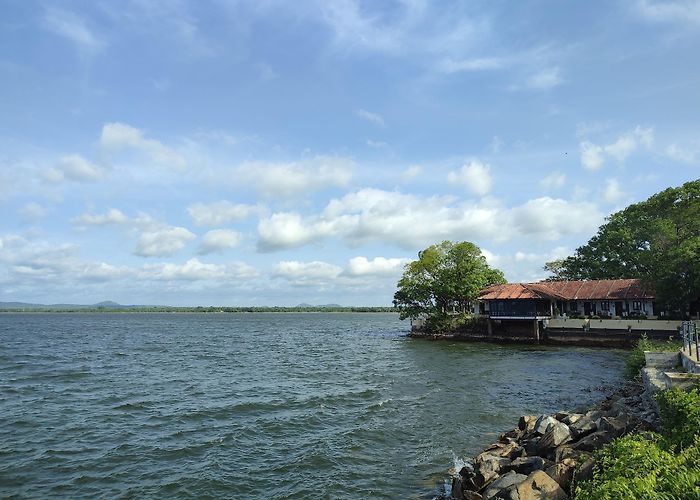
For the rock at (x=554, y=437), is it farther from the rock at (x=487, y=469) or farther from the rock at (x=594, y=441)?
the rock at (x=487, y=469)

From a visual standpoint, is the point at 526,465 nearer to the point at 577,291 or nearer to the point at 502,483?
the point at 502,483

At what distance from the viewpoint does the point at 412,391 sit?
94.6 ft

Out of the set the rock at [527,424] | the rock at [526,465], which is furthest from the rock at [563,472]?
the rock at [527,424]

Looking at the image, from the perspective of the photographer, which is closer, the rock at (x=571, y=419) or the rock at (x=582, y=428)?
the rock at (x=582, y=428)

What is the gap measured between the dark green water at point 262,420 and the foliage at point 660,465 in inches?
257

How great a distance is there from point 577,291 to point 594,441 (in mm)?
54440

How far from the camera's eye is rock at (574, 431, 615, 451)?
504 inches

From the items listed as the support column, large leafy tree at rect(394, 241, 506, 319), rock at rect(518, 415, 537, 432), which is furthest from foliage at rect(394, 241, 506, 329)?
rock at rect(518, 415, 537, 432)

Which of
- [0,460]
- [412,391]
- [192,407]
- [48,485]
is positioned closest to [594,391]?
[412,391]

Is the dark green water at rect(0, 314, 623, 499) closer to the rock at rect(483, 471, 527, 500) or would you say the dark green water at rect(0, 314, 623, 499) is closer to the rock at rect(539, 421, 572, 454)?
the rock at rect(483, 471, 527, 500)

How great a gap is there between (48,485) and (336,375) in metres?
22.3

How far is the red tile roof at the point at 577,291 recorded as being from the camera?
186 ft

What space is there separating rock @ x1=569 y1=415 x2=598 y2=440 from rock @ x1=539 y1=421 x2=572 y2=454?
0.25 m

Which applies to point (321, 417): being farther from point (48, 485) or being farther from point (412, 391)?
point (48, 485)
